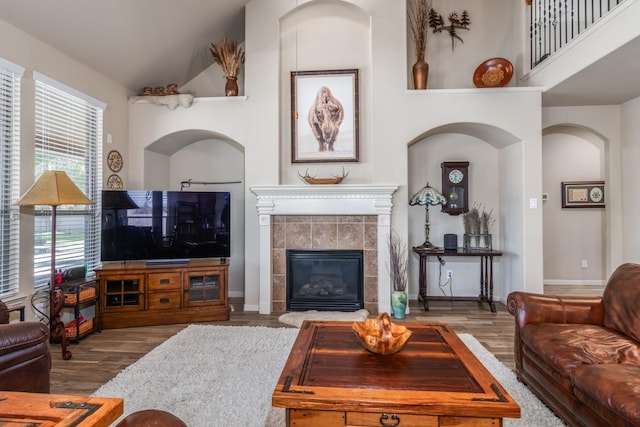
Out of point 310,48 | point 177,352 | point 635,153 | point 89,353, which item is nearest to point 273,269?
point 177,352

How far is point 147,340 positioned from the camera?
10.7ft

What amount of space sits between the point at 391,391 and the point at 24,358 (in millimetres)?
1913

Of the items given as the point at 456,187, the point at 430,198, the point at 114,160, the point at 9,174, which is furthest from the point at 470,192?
the point at 9,174

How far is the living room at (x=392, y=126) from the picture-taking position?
404cm

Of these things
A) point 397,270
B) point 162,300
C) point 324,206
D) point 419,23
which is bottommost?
point 162,300

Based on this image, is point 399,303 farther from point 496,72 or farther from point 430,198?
point 496,72

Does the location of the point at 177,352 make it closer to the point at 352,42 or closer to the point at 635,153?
the point at 352,42

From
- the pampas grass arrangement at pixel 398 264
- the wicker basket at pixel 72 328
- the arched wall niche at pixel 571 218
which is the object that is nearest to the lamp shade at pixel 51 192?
the wicker basket at pixel 72 328

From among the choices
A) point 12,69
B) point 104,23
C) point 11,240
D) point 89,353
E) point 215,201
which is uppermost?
point 104,23

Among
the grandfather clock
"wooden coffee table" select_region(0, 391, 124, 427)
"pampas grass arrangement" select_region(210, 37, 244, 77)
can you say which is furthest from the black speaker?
"wooden coffee table" select_region(0, 391, 124, 427)

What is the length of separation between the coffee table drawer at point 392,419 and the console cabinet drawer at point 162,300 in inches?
117

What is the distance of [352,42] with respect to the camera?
14.3ft

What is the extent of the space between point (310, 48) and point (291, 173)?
1.67 meters

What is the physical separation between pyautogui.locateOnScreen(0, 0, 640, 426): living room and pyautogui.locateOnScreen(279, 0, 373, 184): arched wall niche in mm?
13
